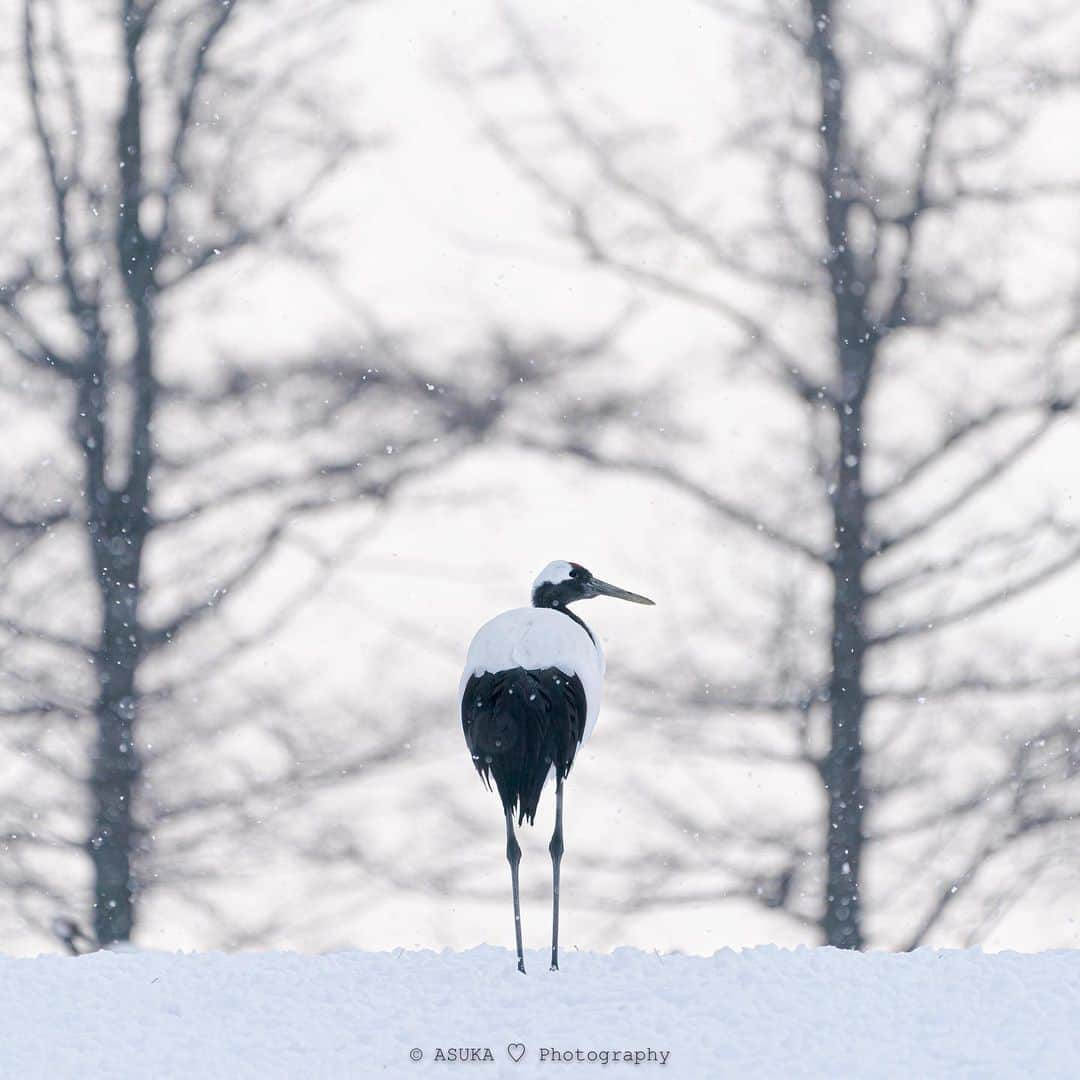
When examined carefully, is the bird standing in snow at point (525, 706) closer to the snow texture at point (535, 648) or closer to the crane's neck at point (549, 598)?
the snow texture at point (535, 648)

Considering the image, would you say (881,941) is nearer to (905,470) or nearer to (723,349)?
(905,470)

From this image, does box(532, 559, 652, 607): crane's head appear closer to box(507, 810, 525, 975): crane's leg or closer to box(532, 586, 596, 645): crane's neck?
box(532, 586, 596, 645): crane's neck

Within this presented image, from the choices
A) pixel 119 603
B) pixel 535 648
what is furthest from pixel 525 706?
pixel 119 603

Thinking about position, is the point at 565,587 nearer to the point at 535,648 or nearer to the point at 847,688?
the point at 535,648

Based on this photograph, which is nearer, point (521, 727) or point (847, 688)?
point (521, 727)

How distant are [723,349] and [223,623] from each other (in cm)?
355

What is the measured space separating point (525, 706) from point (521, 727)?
0.09 meters

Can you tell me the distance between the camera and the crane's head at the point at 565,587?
7742 mm

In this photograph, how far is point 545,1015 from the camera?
619cm

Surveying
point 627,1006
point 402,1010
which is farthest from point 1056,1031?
point 402,1010

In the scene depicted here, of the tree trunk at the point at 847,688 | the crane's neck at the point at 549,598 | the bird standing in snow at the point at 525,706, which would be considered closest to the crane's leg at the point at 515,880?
the bird standing in snow at the point at 525,706

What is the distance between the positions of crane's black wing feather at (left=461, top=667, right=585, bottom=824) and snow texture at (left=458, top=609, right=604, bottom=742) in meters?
0.05

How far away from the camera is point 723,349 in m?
10.1

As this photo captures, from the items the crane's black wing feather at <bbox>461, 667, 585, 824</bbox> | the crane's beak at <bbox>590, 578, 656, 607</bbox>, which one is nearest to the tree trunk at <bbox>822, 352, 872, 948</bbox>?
the crane's beak at <bbox>590, 578, 656, 607</bbox>
